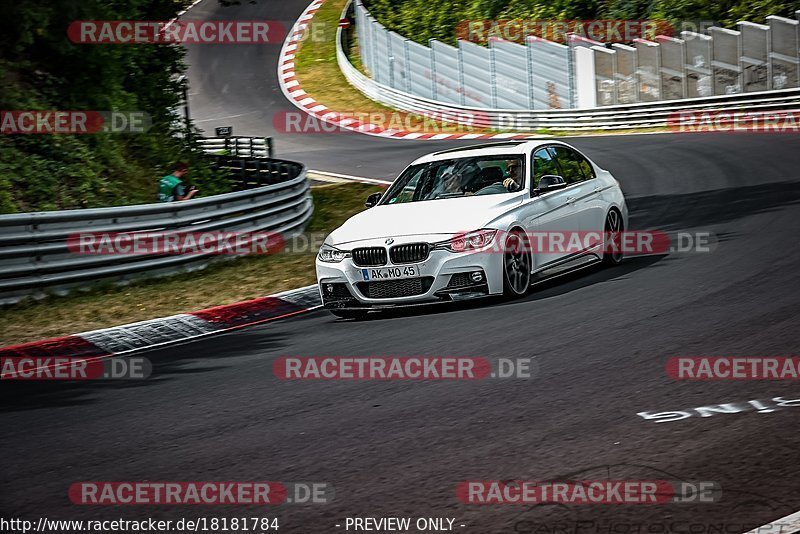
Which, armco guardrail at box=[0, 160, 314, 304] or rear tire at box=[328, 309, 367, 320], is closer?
rear tire at box=[328, 309, 367, 320]

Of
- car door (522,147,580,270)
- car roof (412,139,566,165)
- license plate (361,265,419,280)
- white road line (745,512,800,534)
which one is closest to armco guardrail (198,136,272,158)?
car roof (412,139,566,165)

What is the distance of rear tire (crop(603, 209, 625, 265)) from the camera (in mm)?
12039

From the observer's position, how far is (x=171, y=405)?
25.0 feet

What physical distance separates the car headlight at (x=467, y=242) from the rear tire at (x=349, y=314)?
4.43ft

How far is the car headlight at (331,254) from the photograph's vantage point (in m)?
10.6

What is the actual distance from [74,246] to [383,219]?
4692mm

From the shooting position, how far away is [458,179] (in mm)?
11492
